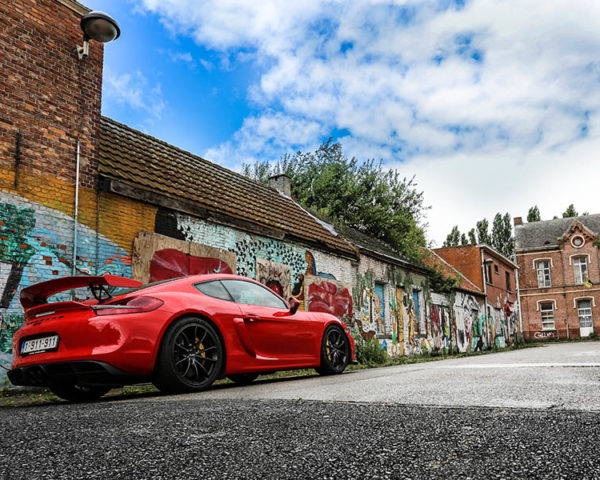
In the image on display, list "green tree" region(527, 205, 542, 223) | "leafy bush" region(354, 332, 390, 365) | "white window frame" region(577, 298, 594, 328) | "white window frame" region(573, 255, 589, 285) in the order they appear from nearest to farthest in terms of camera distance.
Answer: "leafy bush" region(354, 332, 390, 365) → "white window frame" region(577, 298, 594, 328) → "white window frame" region(573, 255, 589, 285) → "green tree" region(527, 205, 542, 223)

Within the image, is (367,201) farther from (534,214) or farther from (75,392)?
(534,214)

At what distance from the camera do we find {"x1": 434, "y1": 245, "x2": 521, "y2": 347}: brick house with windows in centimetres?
3203

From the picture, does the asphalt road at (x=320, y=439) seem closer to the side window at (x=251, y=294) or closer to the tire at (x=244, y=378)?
the side window at (x=251, y=294)

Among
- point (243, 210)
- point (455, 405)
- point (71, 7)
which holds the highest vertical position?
point (71, 7)

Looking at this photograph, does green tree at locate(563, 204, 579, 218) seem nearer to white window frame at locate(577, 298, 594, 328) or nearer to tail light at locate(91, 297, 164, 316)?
white window frame at locate(577, 298, 594, 328)

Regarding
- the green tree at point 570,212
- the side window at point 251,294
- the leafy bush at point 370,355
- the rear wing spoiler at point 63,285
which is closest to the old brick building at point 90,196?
the leafy bush at point 370,355

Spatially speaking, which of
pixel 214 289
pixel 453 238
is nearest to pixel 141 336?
pixel 214 289

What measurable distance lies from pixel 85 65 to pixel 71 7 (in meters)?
0.94

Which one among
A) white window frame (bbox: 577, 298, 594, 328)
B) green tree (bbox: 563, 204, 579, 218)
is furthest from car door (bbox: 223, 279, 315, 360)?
green tree (bbox: 563, 204, 579, 218)

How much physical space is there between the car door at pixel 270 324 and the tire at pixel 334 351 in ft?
1.15

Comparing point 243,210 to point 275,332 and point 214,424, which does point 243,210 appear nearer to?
point 275,332

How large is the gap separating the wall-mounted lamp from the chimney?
9857 millimetres

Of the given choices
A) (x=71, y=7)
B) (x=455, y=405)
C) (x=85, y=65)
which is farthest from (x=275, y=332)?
(x=71, y=7)

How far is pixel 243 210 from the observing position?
12.4m
